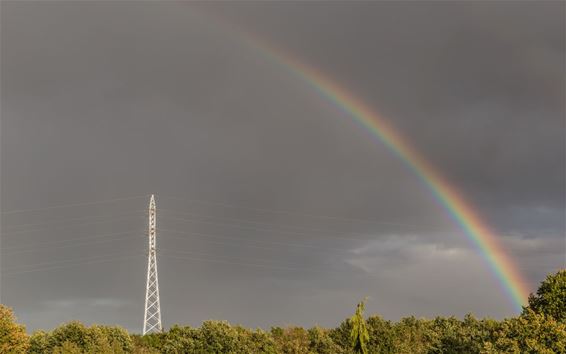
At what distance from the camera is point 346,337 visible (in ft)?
478

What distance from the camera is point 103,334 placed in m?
126

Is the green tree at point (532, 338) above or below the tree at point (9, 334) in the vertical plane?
below

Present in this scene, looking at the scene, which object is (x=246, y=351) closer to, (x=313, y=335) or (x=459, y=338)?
(x=313, y=335)

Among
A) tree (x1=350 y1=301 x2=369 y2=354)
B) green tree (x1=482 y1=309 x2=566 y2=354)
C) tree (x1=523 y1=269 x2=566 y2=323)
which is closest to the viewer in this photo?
tree (x1=350 y1=301 x2=369 y2=354)

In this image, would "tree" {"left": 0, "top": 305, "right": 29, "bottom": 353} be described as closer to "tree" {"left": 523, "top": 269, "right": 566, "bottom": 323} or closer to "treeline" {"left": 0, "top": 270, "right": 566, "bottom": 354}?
"treeline" {"left": 0, "top": 270, "right": 566, "bottom": 354}

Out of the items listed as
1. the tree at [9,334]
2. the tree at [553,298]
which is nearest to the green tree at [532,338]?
the tree at [553,298]

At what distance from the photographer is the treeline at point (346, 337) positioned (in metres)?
83.1

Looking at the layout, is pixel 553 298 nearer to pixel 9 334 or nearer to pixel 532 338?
pixel 532 338

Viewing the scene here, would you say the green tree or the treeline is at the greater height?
the treeline

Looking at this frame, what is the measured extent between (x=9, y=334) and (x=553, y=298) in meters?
81.9

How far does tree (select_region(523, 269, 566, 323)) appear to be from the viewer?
314 feet

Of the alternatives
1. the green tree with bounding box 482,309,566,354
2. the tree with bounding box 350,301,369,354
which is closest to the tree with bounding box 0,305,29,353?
the tree with bounding box 350,301,369,354

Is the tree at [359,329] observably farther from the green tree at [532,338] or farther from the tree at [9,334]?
the tree at [9,334]

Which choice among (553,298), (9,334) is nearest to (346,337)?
(553,298)
